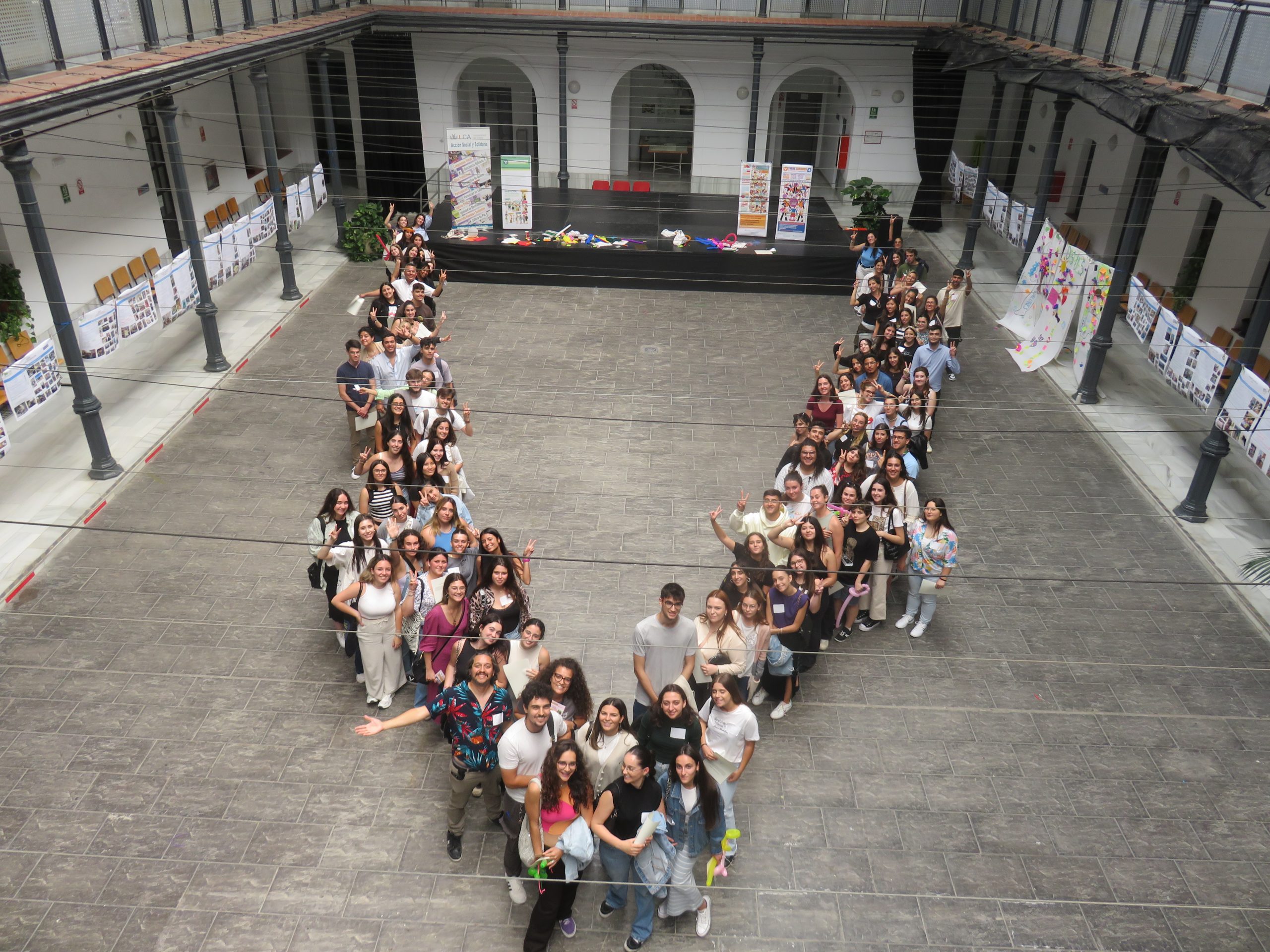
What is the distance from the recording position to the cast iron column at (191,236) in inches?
457

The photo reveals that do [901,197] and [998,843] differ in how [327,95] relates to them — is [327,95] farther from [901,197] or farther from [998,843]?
[998,843]

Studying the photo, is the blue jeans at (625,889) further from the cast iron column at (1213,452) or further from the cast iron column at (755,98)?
the cast iron column at (755,98)

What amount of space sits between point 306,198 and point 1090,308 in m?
11.8

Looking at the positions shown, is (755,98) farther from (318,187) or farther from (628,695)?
(628,695)

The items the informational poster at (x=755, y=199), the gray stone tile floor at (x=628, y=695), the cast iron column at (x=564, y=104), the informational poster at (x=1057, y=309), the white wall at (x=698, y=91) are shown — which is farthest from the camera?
the white wall at (x=698, y=91)

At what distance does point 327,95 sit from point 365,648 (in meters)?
13.8

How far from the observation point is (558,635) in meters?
8.28

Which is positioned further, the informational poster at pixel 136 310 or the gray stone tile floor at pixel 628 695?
the informational poster at pixel 136 310

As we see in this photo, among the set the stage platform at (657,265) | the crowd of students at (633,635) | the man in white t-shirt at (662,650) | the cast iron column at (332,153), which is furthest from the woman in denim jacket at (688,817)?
the cast iron column at (332,153)

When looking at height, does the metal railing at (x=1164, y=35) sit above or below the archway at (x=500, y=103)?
above

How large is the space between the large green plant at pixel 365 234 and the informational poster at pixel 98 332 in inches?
286

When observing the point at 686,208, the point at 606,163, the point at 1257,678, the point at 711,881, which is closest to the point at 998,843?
the point at 711,881

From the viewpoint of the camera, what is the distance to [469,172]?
1684 cm

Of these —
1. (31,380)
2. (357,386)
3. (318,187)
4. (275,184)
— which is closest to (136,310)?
(31,380)
